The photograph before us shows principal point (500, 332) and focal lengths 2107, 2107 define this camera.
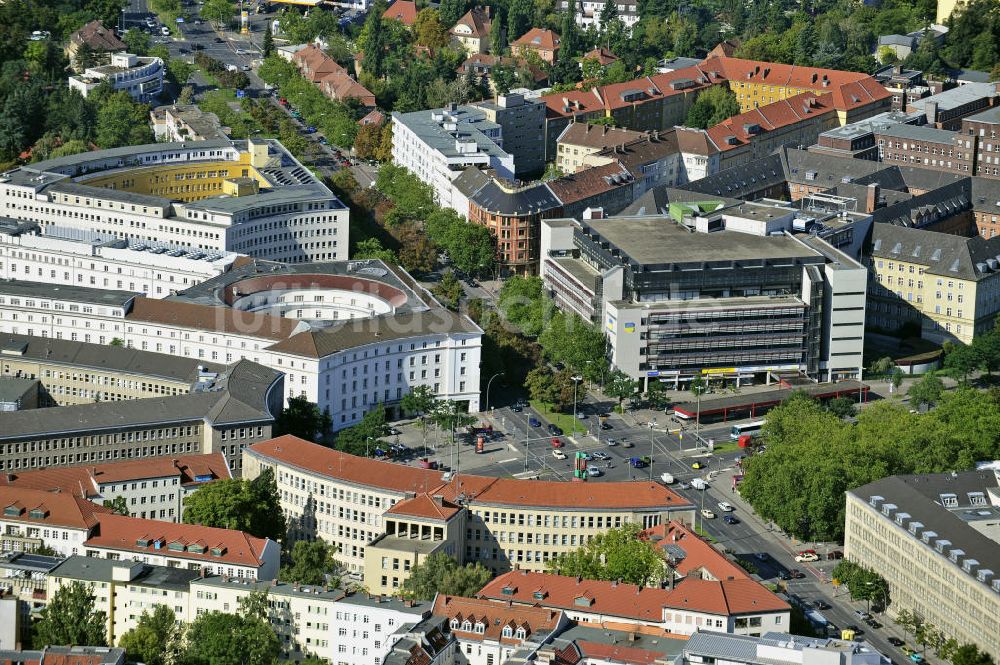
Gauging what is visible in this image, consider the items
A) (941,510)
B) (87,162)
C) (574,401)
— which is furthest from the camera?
(87,162)

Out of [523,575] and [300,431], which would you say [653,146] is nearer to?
[300,431]

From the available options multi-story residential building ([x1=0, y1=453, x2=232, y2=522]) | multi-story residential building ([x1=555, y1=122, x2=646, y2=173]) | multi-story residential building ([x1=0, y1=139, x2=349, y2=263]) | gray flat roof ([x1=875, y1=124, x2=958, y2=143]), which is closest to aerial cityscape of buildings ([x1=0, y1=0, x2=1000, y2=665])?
multi-story residential building ([x1=0, y1=453, x2=232, y2=522])

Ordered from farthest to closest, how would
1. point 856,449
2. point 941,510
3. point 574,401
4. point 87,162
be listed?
point 87,162 → point 574,401 → point 856,449 → point 941,510

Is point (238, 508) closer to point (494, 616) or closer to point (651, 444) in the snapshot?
point (494, 616)

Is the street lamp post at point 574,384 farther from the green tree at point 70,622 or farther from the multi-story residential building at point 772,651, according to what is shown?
the green tree at point 70,622

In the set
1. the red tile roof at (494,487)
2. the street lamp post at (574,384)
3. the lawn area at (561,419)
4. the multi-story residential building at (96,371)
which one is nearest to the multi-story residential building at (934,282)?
the street lamp post at (574,384)

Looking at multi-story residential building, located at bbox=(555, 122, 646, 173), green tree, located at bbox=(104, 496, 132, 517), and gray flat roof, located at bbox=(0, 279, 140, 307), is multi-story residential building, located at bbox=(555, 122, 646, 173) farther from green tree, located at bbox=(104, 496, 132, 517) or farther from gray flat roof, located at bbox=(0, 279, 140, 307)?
green tree, located at bbox=(104, 496, 132, 517)

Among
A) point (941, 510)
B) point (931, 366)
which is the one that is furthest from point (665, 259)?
point (941, 510)
